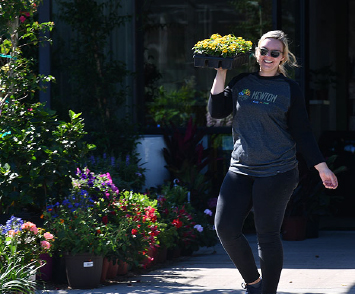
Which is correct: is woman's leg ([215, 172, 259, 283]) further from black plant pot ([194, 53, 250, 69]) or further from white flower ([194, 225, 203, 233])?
white flower ([194, 225, 203, 233])

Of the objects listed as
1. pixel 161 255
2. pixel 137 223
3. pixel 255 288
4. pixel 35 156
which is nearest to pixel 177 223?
pixel 161 255

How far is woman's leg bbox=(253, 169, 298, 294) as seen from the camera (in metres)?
4.44

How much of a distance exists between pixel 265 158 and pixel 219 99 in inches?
18.6

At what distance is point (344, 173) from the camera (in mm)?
10070

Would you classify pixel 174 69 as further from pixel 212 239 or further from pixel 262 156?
pixel 262 156

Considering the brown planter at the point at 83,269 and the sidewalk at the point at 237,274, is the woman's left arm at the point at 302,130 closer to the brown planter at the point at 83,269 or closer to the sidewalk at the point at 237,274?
the sidewalk at the point at 237,274

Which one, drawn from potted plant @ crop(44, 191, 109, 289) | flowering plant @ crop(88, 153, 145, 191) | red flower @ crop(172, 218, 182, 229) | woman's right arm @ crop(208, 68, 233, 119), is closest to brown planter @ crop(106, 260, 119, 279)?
potted plant @ crop(44, 191, 109, 289)

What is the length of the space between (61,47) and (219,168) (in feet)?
7.92

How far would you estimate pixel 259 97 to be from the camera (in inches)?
178

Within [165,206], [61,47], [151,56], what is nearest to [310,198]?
[165,206]

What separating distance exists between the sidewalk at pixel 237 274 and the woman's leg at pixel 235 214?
99 centimetres

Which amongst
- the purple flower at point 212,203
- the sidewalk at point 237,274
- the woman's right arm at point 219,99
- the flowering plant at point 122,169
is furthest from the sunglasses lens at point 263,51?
the purple flower at point 212,203

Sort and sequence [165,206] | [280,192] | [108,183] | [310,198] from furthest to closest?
[310,198]
[165,206]
[108,183]
[280,192]

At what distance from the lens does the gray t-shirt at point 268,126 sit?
14.7 feet
